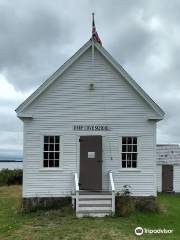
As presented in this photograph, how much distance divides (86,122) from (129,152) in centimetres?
224

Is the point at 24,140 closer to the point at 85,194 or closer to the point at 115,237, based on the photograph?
the point at 85,194

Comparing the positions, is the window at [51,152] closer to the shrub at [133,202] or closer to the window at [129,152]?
the window at [129,152]

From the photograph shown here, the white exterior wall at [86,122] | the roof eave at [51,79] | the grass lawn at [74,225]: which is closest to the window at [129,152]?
the white exterior wall at [86,122]

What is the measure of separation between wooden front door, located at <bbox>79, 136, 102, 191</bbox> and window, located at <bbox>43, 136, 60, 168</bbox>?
3.32ft

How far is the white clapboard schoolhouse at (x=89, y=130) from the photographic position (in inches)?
808

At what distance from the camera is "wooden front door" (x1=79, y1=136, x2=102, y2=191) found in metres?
20.6

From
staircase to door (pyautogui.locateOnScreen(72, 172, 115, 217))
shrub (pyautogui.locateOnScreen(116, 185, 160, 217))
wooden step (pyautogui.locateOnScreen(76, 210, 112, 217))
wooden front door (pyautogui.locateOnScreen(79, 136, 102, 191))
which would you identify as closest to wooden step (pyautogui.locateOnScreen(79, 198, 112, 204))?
staircase to door (pyautogui.locateOnScreen(72, 172, 115, 217))

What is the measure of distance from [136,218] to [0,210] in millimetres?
6307

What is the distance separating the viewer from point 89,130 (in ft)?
68.2

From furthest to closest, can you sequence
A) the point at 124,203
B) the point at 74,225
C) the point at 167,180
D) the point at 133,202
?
the point at 167,180 → the point at 133,202 → the point at 124,203 → the point at 74,225

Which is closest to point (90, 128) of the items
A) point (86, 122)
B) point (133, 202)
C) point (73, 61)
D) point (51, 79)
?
point (86, 122)

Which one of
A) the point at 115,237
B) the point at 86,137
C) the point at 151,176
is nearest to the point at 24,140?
the point at 86,137

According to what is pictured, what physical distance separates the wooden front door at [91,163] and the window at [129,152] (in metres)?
1.06

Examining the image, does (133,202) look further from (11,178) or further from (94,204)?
(11,178)
